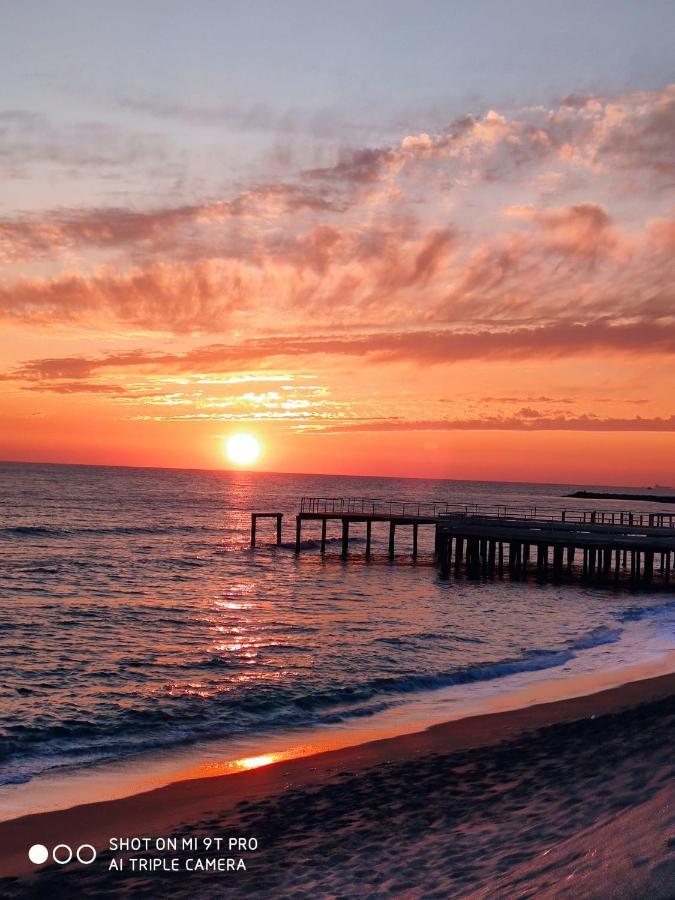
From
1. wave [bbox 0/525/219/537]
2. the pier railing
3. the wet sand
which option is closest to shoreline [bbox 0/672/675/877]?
the wet sand

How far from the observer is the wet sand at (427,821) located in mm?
9156

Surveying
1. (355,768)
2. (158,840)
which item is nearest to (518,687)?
(355,768)

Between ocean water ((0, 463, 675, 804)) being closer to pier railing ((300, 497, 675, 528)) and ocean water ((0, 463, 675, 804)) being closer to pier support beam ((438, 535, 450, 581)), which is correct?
pier support beam ((438, 535, 450, 581))

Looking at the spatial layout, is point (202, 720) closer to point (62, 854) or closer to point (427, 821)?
point (62, 854)

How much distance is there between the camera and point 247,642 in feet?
90.9

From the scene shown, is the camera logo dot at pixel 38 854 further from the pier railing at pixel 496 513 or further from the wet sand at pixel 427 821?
the pier railing at pixel 496 513

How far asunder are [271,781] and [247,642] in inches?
558

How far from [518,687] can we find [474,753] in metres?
6.83

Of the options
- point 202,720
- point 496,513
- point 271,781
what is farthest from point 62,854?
point 496,513

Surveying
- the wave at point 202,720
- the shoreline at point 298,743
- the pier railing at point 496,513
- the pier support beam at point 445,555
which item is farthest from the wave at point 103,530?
the shoreline at point 298,743

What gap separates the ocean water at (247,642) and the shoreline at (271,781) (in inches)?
96.1

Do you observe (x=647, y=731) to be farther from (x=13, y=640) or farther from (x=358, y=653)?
(x=13, y=640)

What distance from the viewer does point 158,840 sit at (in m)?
11.3

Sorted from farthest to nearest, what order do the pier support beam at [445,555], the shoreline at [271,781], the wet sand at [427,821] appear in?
the pier support beam at [445,555] < the shoreline at [271,781] < the wet sand at [427,821]
